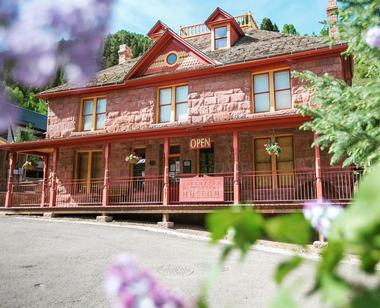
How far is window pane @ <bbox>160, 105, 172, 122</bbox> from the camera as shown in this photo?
59.2 feet

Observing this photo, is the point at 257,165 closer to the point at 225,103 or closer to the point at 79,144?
the point at 225,103

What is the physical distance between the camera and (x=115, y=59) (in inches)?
1184

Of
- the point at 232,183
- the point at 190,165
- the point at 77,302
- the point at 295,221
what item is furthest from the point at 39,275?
the point at 190,165

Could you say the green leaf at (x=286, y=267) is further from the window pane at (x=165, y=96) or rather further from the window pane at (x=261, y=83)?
the window pane at (x=165, y=96)

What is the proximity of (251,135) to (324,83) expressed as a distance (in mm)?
8971

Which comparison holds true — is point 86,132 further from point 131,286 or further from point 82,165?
point 131,286

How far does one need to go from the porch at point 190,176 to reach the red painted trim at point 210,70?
274 centimetres

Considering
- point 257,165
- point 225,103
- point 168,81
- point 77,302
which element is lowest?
point 77,302

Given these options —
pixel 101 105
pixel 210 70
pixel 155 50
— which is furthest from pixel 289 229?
pixel 101 105

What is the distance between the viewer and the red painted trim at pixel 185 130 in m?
13.9

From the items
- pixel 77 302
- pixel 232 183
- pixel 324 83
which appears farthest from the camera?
pixel 232 183

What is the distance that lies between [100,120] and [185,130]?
6.08 metres

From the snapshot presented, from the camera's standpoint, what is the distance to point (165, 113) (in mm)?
18141

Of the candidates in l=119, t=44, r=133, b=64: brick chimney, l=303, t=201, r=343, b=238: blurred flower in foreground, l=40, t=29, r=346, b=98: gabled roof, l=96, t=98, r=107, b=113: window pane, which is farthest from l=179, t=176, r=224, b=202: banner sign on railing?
l=303, t=201, r=343, b=238: blurred flower in foreground
